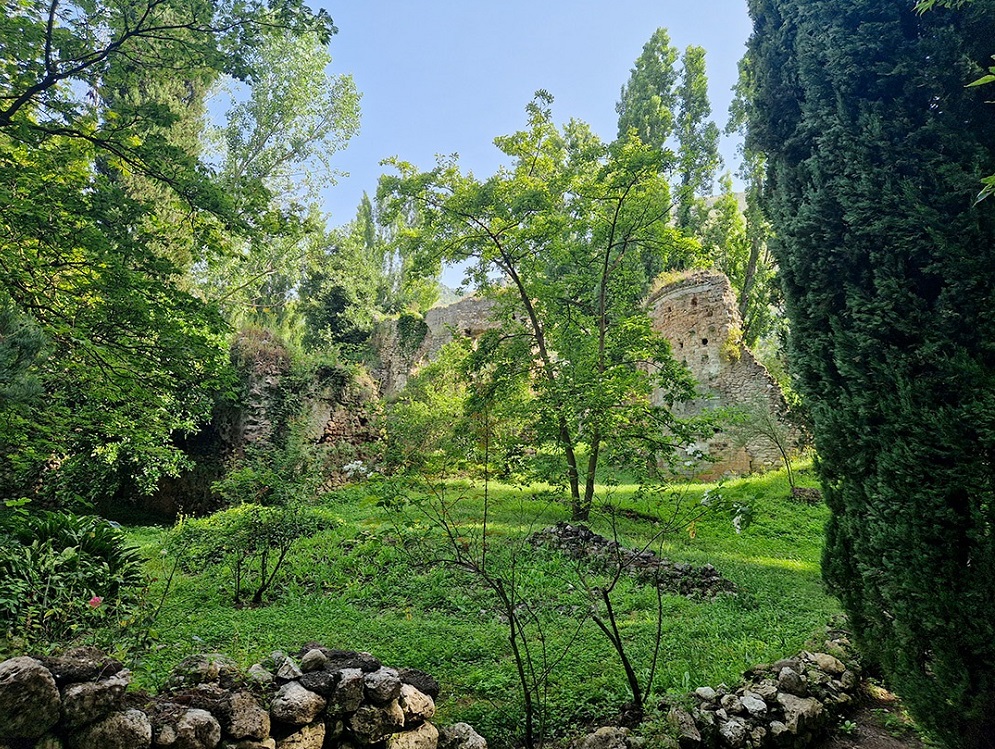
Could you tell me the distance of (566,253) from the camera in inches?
358

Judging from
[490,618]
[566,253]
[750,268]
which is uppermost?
[750,268]

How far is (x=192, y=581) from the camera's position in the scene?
A: 5.49 metres

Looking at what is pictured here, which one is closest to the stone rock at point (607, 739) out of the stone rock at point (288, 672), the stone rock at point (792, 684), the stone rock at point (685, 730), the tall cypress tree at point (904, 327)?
the stone rock at point (685, 730)

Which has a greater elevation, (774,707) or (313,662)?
(313,662)

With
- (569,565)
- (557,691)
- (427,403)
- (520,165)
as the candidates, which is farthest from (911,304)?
(427,403)

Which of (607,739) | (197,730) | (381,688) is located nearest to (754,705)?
(607,739)

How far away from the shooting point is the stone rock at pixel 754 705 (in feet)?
9.22

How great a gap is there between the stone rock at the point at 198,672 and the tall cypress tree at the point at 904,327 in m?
3.54

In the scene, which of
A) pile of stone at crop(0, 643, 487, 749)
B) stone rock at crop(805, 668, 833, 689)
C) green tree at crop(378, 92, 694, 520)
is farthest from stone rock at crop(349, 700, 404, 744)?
green tree at crop(378, 92, 694, 520)

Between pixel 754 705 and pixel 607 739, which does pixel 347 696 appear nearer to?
pixel 607 739

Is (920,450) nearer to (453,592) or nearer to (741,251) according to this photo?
(453,592)

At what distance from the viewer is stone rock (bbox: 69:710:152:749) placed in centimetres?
203

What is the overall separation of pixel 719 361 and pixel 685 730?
40.8 feet

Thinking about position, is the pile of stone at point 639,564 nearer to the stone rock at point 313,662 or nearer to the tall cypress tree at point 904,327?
the tall cypress tree at point 904,327
